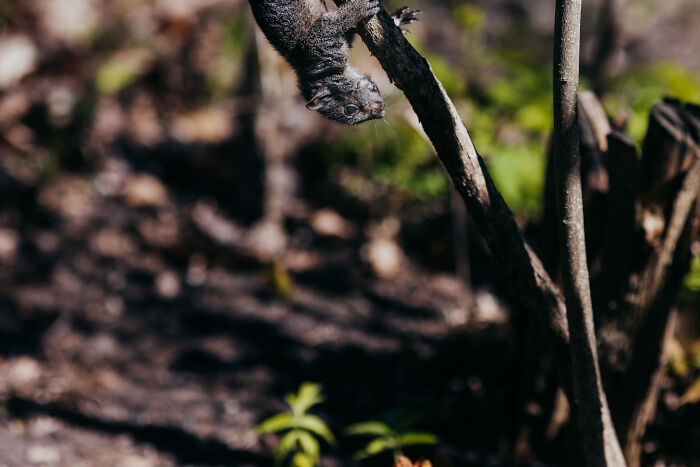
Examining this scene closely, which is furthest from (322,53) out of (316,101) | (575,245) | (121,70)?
(121,70)

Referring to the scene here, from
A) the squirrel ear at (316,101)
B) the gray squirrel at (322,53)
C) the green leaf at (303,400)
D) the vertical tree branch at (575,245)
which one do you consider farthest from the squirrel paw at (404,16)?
the green leaf at (303,400)

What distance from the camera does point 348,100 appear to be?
2.19 meters

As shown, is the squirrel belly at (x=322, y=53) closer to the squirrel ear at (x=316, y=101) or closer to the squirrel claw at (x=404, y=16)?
the squirrel ear at (x=316, y=101)

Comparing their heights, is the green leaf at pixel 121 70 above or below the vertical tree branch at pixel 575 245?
above

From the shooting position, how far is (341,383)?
126 inches

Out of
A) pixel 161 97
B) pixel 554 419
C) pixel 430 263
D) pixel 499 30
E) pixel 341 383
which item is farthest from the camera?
pixel 499 30

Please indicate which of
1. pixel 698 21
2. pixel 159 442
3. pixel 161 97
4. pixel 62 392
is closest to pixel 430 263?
pixel 159 442

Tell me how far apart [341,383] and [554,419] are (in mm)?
1144

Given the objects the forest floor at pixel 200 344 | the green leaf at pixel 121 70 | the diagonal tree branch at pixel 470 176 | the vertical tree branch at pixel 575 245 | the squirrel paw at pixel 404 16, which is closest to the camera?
the vertical tree branch at pixel 575 245

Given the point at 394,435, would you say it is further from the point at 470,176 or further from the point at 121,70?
the point at 121,70

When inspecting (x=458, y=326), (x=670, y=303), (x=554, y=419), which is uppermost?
(x=458, y=326)

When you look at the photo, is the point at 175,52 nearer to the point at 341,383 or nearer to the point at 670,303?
the point at 341,383

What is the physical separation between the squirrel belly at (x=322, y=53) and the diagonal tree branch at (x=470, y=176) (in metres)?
0.36

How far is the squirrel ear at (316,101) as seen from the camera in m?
2.21
